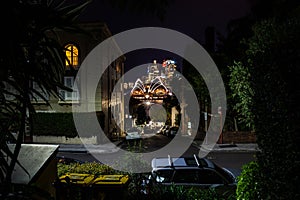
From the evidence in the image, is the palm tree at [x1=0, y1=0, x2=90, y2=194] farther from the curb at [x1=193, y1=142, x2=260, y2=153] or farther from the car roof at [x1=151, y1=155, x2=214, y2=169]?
the curb at [x1=193, y1=142, x2=260, y2=153]

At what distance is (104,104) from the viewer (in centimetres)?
3022

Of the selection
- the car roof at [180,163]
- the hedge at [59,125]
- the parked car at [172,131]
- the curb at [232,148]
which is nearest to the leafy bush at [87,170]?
the car roof at [180,163]

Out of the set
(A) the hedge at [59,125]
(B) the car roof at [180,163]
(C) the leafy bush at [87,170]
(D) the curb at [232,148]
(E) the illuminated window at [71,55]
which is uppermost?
(E) the illuminated window at [71,55]

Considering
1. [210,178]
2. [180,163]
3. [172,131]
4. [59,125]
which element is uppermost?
[59,125]

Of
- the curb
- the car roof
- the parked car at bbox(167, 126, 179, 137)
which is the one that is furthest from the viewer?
the parked car at bbox(167, 126, 179, 137)

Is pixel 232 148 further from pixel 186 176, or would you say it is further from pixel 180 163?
pixel 186 176

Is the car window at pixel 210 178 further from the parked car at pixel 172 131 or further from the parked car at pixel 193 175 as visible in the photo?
the parked car at pixel 172 131

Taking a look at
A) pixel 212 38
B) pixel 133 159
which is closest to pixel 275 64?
pixel 133 159

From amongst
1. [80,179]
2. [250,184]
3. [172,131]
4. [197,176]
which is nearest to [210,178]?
[197,176]

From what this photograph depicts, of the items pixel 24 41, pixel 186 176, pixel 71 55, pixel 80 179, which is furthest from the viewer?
pixel 186 176

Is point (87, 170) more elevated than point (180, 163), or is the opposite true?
point (87, 170)

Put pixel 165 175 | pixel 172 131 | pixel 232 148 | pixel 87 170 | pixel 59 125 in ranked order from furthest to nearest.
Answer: pixel 172 131 < pixel 59 125 < pixel 232 148 < pixel 165 175 < pixel 87 170

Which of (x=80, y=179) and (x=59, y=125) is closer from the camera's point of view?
(x=80, y=179)

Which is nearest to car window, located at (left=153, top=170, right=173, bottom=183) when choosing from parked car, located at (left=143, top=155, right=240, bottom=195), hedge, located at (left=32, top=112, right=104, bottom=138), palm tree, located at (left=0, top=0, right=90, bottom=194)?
parked car, located at (left=143, top=155, right=240, bottom=195)
